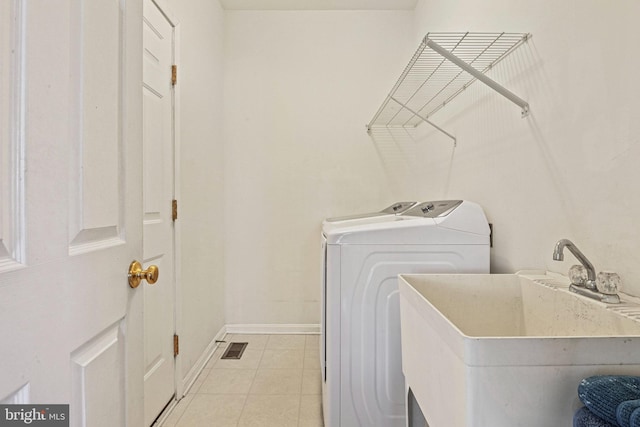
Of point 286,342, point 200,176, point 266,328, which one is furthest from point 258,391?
point 200,176

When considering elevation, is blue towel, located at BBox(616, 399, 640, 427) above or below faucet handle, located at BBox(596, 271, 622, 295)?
below

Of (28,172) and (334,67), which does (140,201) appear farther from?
(334,67)

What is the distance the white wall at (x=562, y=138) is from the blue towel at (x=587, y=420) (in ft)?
1.61

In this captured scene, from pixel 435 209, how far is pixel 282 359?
1.57 metres

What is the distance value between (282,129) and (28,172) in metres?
Result: 2.43

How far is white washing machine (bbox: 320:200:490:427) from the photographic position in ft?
4.46

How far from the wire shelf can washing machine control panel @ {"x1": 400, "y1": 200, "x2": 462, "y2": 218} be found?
45 centimetres

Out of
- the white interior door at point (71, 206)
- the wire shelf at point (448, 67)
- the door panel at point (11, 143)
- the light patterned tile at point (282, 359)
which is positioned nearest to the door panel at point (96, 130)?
the white interior door at point (71, 206)

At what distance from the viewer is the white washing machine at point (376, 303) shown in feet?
4.46

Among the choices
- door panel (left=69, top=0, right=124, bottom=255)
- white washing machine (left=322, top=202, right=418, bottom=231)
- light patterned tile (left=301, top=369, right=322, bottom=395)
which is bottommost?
light patterned tile (left=301, top=369, right=322, bottom=395)

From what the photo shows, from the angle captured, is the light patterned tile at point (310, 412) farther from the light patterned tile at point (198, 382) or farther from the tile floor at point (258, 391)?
the light patterned tile at point (198, 382)

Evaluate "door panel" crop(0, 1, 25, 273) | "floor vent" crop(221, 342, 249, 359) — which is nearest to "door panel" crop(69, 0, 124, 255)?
"door panel" crop(0, 1, 25, 273)

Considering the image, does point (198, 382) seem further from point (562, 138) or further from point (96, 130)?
point (562, 138)

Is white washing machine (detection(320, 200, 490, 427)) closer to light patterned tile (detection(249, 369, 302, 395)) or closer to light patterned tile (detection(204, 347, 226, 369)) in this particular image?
light patterned tile (detection(249, 369, 302, 395))
